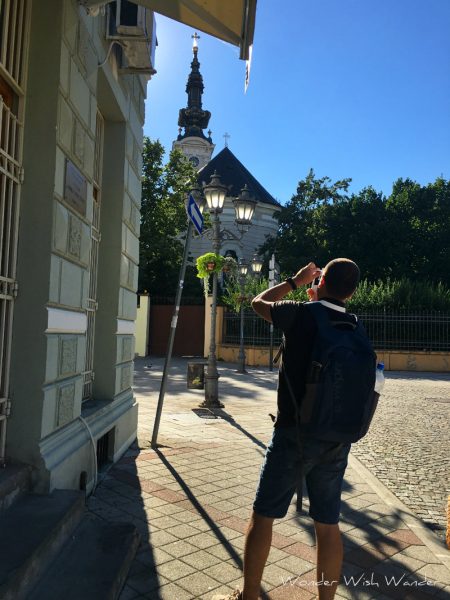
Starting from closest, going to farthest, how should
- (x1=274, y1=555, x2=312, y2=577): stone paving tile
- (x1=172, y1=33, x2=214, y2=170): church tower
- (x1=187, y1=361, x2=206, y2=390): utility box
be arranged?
1. (x1=274, y1=555, x2=312, y2=577): stone paving tile
2. (x1=187, y1=361, x2=206, y2=390): utility box
3. (x1=172, y1=33, x2=214, y2=170): church tower

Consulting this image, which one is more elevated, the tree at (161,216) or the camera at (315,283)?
the tree at (161,216)

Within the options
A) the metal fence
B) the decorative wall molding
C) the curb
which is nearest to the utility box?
the curb

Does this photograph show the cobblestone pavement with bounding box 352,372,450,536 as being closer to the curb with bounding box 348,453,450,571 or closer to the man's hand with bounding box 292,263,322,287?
the curb with bounding box 348,453,450,571

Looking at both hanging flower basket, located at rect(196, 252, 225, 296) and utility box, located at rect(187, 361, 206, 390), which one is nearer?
hanging flower basket, located at rect(196, 252, 225, 296)

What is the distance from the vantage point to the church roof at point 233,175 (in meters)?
50.6

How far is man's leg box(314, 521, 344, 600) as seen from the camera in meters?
2.63

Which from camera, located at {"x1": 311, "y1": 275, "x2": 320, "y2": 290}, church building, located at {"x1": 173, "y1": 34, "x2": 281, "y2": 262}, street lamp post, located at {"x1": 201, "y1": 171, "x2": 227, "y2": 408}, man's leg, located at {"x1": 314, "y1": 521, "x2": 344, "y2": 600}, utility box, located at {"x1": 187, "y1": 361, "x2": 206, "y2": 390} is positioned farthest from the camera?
church building, located at {"x1": 173, "y1": 34, "x2": 281, "y2": 262}

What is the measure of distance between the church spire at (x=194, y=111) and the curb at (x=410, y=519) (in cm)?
6007

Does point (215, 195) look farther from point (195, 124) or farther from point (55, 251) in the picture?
point (195, 124)

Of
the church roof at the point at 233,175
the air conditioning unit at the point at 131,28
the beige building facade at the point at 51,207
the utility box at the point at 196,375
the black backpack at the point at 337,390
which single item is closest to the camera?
the black backpack at the point at 337,390

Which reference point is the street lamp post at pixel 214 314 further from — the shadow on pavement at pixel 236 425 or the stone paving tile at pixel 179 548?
the stone paving tile at pixel 179 548

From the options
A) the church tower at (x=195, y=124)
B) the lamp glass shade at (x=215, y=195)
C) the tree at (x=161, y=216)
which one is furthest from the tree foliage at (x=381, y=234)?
the lamp glass shade at (x=215, y=195)

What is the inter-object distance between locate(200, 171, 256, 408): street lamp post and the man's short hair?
25.4ft

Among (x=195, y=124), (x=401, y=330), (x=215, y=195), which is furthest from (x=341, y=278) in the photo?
(x=195, y=124)
